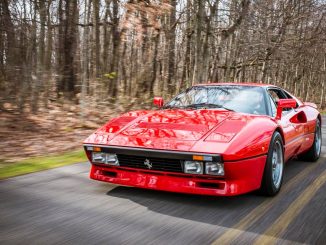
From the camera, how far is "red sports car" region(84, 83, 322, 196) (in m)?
Result: 3.47

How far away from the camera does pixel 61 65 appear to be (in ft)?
42.3

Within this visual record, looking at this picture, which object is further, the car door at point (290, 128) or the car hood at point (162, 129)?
the car door at point (290, 128)

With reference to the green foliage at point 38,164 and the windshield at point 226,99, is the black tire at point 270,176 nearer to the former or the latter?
the windshield at point 226,99

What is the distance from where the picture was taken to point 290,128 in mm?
4871

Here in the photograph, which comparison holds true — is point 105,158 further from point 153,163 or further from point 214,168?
point 214,168

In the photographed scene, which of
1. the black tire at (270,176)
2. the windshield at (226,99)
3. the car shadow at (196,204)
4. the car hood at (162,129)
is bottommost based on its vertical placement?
the car shadow at (196,204)

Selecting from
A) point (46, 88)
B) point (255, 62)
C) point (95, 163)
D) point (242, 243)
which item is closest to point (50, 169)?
point (95, 163)

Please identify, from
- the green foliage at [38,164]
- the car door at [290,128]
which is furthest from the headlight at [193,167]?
the green foliage at [38,164]

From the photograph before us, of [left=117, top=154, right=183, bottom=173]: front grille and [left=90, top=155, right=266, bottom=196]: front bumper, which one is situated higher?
[left=117, top=154, right=183, bottom=173]: front grille

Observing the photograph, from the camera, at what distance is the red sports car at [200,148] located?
3467 millimetres

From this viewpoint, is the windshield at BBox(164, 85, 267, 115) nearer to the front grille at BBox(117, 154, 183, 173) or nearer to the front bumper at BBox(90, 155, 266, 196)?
the front bumper at BBox(90, 155, 266, 196)

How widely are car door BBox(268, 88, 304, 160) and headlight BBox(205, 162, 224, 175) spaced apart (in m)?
1.40

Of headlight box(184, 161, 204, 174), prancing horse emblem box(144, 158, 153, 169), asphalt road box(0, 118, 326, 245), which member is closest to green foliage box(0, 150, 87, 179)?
asphalt road box(0, 118, 326, 245)

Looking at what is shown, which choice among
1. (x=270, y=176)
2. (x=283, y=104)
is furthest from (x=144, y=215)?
(x=283, y=104)
